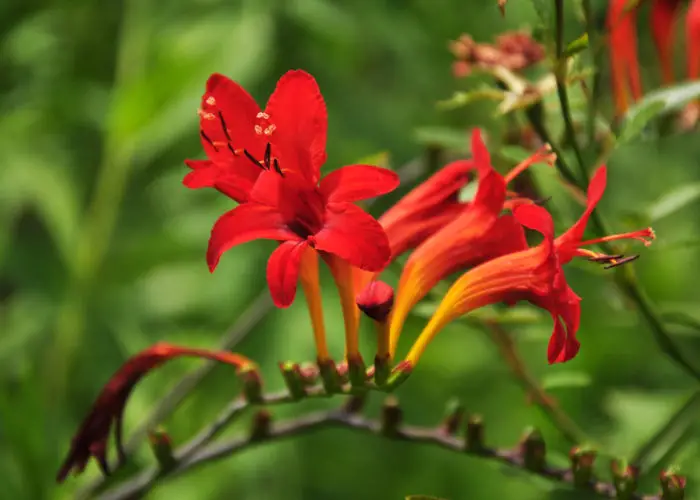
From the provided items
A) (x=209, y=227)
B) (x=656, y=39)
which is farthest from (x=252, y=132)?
(x=209, y=227)

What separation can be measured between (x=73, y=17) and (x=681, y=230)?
102 centimetres

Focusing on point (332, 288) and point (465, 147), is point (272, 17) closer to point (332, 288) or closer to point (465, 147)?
point (332, 288)

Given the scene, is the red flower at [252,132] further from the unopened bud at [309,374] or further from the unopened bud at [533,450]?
the unopened bud at [533,450]

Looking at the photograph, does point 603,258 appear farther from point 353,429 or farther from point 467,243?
point 353,429

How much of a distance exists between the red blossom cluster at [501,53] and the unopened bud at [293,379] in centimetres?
28

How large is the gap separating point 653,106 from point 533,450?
239mm

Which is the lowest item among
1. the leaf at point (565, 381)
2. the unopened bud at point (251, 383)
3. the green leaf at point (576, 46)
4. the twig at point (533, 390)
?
the twig at point (533, 390)

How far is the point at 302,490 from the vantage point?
4.97ft

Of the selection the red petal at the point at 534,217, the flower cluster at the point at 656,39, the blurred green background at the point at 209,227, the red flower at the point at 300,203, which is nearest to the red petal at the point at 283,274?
the red flower at the point at 300,203

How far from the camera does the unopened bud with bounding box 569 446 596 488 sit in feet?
2.10

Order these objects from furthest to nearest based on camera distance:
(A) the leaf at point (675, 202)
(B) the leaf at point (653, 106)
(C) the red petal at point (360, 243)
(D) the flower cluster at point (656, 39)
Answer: (D) the flower cluster at point (656, 39) → (A) the leaf at point (675, 202) → (B) the leaf at point (653, 106) → (C) the red petal at point (360, 243)

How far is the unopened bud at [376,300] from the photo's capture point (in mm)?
544

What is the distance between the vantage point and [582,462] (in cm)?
64

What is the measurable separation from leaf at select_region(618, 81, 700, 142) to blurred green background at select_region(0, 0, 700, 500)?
1.49ft
